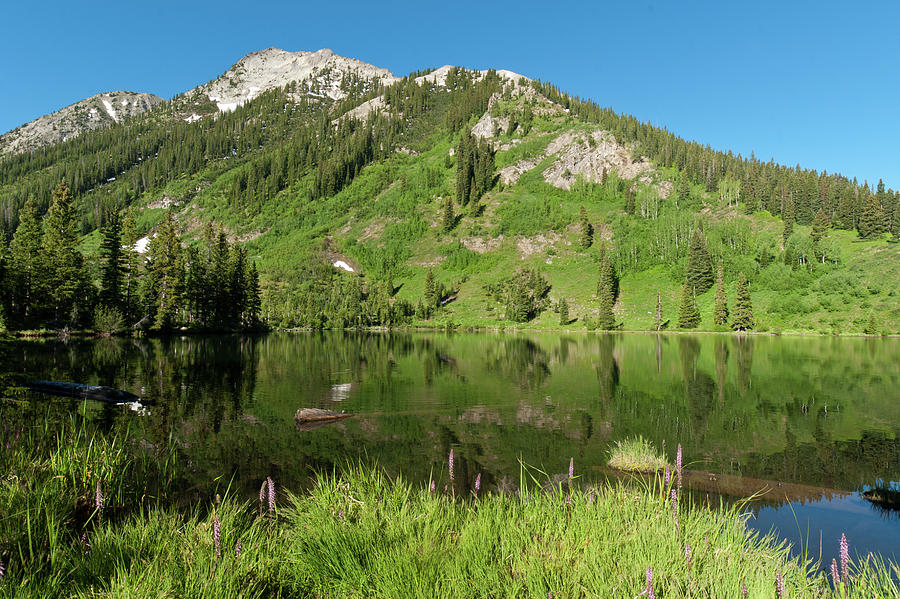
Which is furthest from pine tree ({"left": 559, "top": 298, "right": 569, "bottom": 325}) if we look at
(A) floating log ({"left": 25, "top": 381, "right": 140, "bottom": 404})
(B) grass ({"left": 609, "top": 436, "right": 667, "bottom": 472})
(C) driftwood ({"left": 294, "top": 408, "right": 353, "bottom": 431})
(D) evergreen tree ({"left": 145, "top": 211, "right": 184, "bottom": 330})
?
(A) floating log ({"left": 25, "top": 381, "right": 140, "bottom": 404})

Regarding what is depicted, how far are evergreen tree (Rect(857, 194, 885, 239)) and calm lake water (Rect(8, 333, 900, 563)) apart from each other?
106 m

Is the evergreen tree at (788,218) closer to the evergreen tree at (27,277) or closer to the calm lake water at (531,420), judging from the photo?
the calm lake water at (531,420)

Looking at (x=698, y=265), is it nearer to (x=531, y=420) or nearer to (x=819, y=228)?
(x=819, y=228)

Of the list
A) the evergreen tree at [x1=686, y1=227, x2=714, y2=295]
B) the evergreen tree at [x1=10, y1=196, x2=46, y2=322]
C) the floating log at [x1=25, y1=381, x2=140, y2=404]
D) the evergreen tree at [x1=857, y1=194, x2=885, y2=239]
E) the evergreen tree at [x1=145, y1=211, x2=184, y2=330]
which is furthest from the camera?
the evergreen tree at [x1=857, y1=194, x2=885, y2=239]

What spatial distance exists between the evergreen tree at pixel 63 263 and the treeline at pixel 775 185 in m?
156

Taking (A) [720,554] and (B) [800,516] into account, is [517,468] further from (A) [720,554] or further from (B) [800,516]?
(A) [720,554]

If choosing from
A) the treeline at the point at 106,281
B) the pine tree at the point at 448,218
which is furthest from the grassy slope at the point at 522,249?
the treeline at the point at 106,281

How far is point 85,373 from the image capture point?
30250 mm

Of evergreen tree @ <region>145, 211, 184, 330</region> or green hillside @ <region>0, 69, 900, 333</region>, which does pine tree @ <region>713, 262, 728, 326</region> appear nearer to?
green hillside @ <region>0, 69, 900, 333</region>

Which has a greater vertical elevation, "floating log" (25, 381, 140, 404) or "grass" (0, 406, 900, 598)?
"grass" (0, 406, 900, 598)

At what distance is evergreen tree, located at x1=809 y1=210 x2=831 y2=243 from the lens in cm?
11481

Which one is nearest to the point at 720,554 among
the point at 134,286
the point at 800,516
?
the point at 800,516

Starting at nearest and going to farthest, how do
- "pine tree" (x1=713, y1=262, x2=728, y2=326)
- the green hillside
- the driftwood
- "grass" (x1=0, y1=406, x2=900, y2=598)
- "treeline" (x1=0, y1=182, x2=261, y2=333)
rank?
"grass" (x1=0, y1=406, x2=900, y2=598) → the driftwood → "treeline" (x1=0, y1=182, x2=261, y2=333) → the green hillside → "pine tree" (x1=713, y1=262, x2=728, y2=326)

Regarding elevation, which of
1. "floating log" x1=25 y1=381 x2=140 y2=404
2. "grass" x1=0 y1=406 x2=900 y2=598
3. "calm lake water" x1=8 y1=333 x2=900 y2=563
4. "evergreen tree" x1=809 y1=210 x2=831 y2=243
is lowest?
"calm lake water" x1=8 y1=333 x2=900 y2=563
